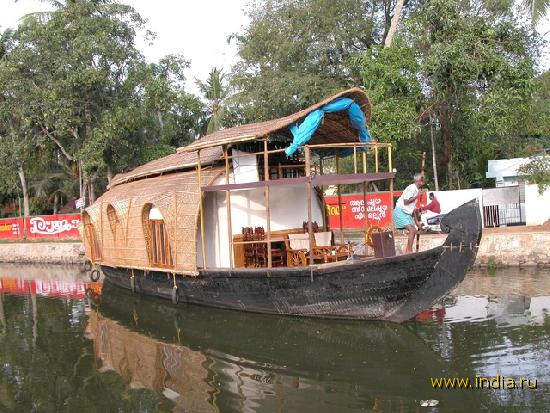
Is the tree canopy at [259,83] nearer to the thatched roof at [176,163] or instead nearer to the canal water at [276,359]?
the thatched roof at [176,163]

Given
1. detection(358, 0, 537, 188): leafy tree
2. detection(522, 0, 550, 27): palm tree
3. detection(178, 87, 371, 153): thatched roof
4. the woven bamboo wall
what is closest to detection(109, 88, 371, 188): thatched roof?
detection(178, 87, 371, 153): thatched roof

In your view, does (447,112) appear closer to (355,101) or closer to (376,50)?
(376,50)

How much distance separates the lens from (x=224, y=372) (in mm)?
6613

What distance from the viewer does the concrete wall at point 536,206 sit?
15.3 metres

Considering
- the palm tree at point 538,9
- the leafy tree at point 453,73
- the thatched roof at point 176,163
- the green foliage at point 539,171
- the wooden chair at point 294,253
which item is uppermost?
the palm tree at point 538,9

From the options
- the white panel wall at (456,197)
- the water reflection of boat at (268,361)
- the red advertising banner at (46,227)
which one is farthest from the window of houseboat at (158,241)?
the red advertising banner at (46,227)

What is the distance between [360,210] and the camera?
54.6 ft

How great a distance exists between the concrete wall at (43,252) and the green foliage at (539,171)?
47.5 feet

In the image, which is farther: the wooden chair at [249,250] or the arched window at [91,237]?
the arched window at [91,237]

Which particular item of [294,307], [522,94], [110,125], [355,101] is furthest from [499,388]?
[110,125]

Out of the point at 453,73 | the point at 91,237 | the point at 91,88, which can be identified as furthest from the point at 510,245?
the point at 91,88

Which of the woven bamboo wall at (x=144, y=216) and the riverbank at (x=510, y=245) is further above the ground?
the woven bamboo wall at (x=144, y=216)

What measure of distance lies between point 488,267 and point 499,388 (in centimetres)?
831

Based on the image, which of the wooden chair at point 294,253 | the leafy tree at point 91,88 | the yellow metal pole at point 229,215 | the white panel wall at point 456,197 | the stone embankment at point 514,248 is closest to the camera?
the yellow metal pole at point 229,215
